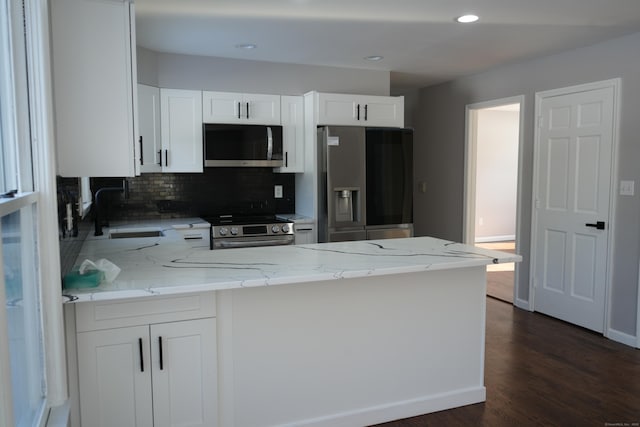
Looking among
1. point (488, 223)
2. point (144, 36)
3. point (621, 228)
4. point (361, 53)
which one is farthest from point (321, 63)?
point (488, 223)

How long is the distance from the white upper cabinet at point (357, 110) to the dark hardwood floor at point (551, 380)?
215 cm

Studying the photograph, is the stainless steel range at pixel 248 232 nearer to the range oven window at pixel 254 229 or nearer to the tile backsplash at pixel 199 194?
the range oven window at pixel 254 229

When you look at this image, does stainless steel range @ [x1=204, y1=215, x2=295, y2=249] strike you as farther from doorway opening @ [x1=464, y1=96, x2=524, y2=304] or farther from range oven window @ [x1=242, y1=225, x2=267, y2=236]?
doorway opening @ [x1=464, y1=96, x2=524, y2=304]

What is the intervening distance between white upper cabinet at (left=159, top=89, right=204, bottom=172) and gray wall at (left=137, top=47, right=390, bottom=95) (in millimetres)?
179

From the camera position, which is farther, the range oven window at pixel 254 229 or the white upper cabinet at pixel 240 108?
the white upper cabinet at pixel 240 108

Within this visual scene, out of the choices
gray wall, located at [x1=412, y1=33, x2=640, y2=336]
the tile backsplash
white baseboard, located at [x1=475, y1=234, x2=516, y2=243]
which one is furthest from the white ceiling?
white baseboard, located at [x1=475, y1=234, x2=516, y2=243]

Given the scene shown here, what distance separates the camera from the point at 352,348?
2508 mm

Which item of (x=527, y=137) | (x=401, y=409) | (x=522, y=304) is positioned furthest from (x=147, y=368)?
(x=527, y=137)

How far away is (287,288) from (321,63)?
118 inches

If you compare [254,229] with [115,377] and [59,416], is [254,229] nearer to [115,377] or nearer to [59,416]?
[115,377]

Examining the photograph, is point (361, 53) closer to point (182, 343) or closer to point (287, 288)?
point (287, 288)

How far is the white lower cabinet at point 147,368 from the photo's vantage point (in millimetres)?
1991

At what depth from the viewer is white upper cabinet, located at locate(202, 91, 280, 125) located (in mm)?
4363

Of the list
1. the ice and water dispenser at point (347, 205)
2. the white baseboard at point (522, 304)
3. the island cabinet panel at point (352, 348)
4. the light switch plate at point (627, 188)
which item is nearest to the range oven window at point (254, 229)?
the ice and water dispenser at point (347, 205)
